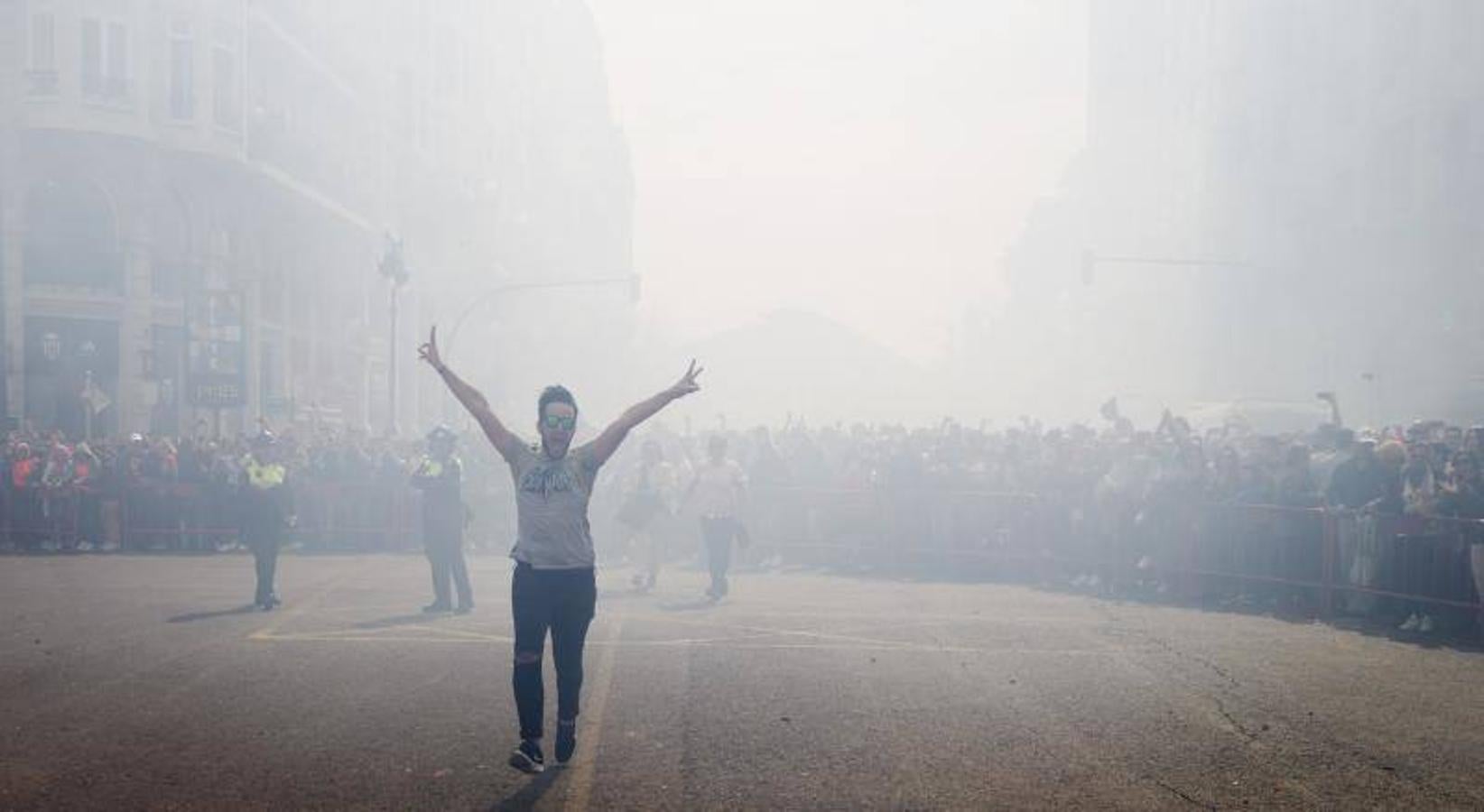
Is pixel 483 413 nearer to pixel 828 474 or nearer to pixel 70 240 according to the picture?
pixel 828 474

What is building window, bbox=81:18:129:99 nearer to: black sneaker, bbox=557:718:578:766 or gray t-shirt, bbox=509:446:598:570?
gray t-shirt, bbox=509:446:598:570

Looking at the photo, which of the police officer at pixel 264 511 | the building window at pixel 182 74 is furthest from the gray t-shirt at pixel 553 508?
the building window at pixel 182 74

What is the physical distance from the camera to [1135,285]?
2913 inches

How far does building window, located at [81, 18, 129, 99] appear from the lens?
107 ft

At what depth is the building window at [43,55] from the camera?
32.0 metres

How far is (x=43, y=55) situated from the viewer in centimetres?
3234

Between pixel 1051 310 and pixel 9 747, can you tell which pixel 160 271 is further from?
pixel 1051 310

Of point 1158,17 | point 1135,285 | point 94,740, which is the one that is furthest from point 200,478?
point 1158,17

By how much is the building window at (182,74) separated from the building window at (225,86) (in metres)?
0.54

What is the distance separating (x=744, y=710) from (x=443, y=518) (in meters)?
6.40

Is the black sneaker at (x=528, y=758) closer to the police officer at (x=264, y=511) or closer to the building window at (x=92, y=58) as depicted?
the police officer at (x=264, y=511)

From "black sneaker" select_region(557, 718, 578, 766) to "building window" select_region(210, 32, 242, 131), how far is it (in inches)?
1222

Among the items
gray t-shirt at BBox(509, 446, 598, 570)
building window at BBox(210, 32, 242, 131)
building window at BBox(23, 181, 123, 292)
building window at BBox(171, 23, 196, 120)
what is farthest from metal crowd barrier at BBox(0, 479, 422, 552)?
building window at BBox(210, 32, 242, 131)

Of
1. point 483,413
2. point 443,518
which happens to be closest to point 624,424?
point 483,413
